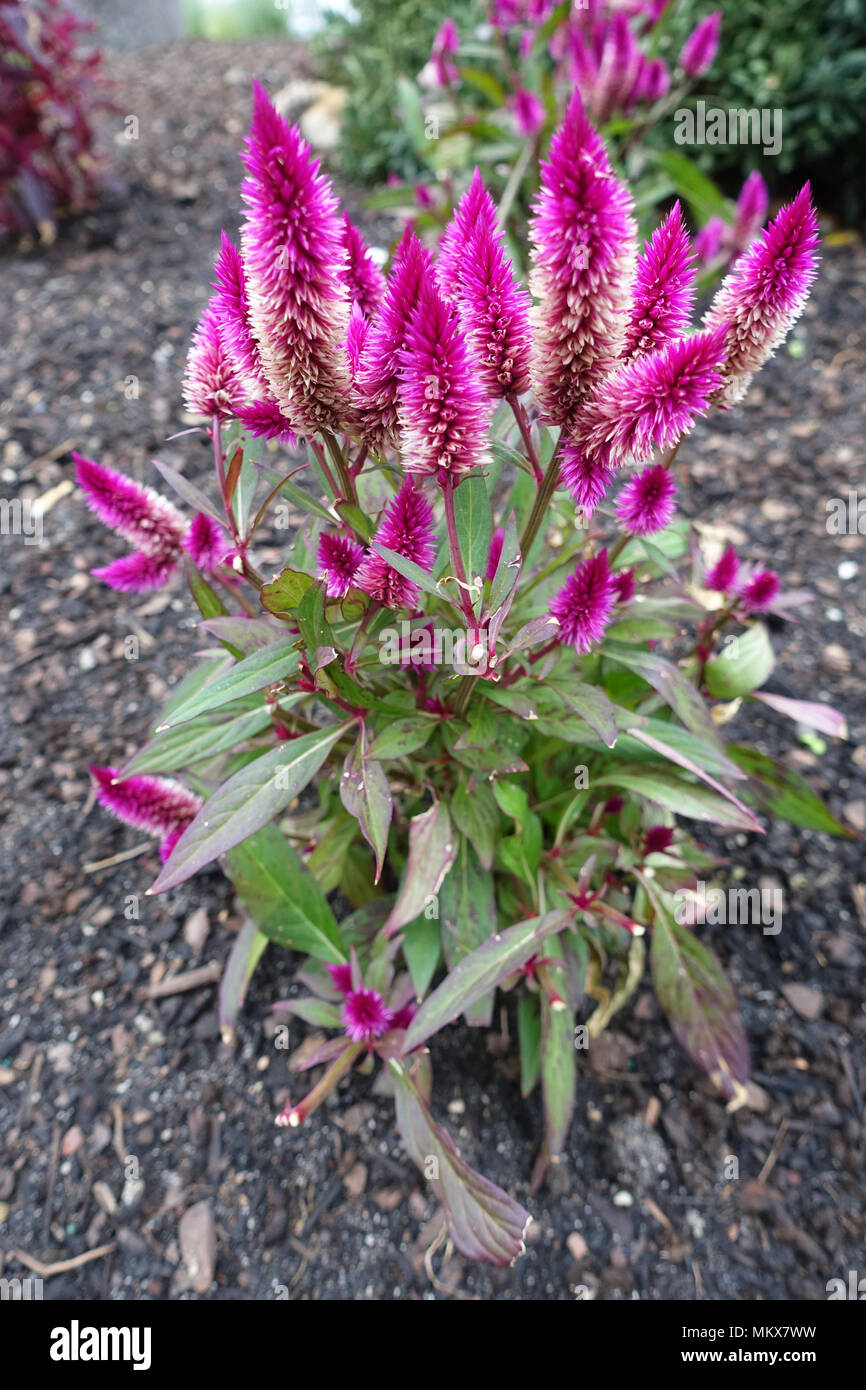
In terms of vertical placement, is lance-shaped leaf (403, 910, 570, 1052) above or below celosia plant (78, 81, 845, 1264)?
below

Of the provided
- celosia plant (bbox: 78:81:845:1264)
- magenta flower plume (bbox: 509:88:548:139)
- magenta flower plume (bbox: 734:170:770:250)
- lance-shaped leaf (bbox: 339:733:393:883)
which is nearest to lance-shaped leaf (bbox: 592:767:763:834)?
celosia plant (bbox: 78:81:845:1264)

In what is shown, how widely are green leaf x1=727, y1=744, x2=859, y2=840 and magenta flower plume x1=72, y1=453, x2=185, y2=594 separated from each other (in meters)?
1.34

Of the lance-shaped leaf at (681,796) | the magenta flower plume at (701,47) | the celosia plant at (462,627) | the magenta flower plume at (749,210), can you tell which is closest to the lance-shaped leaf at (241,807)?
the celosia plant at (462,627)

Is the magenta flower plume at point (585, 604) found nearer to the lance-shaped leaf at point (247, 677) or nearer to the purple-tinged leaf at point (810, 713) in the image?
the lance-shaped leaf at point (247, 677)

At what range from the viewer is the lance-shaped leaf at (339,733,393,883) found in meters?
1.30

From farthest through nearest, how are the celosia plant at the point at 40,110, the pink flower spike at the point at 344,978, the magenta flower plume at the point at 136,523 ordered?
the celosia plant at the point at 40,110, the pink flower spike at the point at 344,978, the magenta flower plume at the point at 136,523

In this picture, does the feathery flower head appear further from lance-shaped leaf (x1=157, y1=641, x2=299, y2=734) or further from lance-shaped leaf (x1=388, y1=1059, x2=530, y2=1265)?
lance-shaped leaf (x1=388, y1=1059, x2=530, y2=1265)

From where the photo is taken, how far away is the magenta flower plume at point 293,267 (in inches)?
36.3

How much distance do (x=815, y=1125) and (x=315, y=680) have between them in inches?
62.3

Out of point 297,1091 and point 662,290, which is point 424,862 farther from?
point 662,290

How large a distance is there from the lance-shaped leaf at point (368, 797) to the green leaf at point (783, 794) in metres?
1.02

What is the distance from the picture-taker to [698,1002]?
1772 millimetres

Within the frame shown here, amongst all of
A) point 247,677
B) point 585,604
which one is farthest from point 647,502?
point 247,677

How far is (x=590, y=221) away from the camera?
928mm
